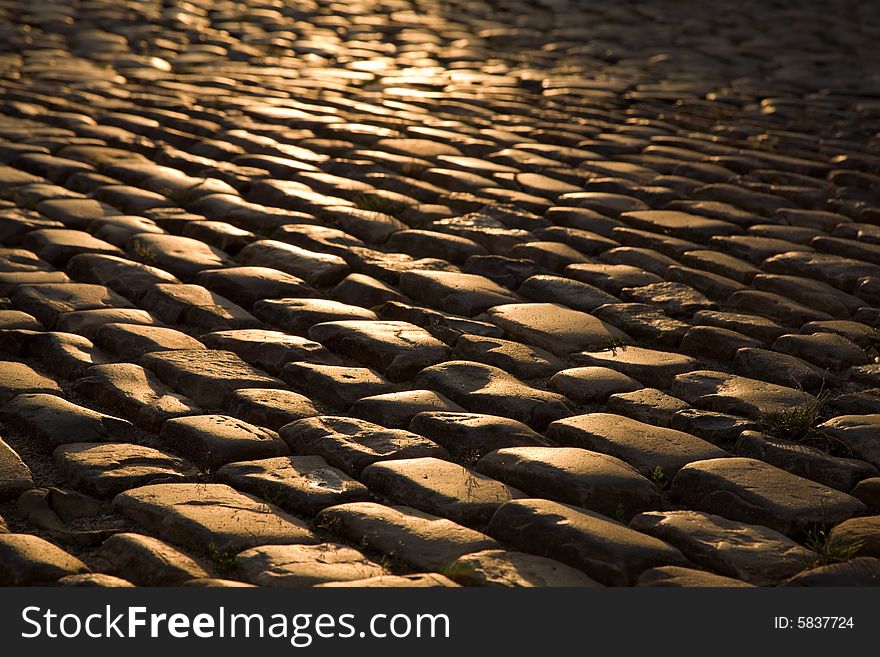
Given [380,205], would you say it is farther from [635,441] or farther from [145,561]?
[145,561]

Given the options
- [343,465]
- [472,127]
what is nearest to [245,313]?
[343,465]

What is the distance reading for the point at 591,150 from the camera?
577 cm

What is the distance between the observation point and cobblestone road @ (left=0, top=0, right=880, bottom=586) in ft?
7.85

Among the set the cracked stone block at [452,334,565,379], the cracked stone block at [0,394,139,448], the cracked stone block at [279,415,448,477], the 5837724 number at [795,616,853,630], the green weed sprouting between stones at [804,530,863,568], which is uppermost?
the cracked stone block at [452,334,565,379]

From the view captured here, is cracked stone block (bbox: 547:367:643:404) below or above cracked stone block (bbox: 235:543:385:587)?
above

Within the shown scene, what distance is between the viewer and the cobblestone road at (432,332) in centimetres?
239

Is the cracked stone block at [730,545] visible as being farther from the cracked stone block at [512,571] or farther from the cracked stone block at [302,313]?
the cracked stone block at [302,313]

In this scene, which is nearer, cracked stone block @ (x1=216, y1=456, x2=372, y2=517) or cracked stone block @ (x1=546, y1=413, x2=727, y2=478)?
cracked stone block @ (x1=216, y1=456, x2=372, y2=517)

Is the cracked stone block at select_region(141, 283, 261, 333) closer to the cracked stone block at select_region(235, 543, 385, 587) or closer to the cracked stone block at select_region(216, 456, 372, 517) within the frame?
the cracked stone block at select_region(216, 456, 372, 517)

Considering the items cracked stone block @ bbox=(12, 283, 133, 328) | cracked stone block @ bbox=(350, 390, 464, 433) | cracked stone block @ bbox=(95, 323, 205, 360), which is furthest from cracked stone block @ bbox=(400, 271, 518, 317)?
cracked stone block @ bbox=(12, 283, 133, 328)

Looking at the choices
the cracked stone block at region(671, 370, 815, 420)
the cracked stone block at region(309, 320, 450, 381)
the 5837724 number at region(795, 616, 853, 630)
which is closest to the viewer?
the 5837724 number at region(795, 616, 853, 630)

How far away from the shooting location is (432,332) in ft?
11.5

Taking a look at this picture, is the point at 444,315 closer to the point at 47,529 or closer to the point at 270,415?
the point at 270,415

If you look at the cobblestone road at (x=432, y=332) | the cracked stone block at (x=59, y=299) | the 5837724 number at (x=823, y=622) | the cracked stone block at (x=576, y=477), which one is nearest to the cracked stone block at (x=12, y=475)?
the cobblestone road at (x=432, y=332)
